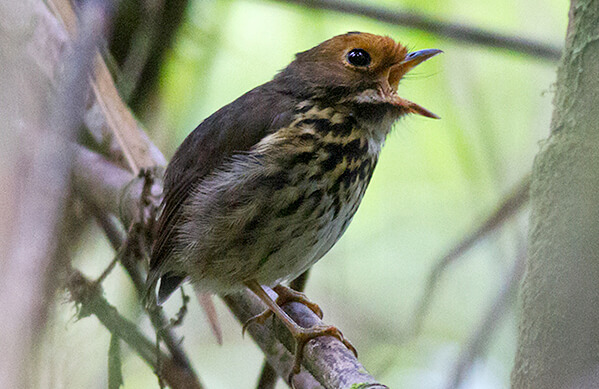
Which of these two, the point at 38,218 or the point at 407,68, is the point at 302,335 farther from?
the point at 38,218

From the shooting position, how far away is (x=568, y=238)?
1.30m

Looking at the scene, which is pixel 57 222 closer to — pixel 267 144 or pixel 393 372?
pixel 267 144

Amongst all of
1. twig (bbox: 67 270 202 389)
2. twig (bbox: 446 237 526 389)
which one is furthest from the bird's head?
twig (bbox: 67 270 202 389)

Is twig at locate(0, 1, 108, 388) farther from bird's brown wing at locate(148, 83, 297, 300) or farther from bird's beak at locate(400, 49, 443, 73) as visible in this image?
bird's beak at locate(400, 49, 443, 73)

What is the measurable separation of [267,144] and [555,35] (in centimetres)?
270

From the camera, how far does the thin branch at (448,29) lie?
3.42 metres

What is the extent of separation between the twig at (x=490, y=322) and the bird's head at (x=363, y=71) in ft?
2.90

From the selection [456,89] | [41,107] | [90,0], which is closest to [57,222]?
[41,107]

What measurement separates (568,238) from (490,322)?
1.77 metres

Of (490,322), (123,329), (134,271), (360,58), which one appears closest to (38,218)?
(123,329)

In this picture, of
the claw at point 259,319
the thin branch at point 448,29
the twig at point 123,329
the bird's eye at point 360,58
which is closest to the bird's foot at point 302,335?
the claw at point 259,319

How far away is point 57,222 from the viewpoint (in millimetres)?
1075

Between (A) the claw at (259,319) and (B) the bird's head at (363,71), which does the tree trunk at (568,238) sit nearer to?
(B) the bird's head at (363,71)

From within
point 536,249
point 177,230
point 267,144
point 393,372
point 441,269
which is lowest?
point 393,372
